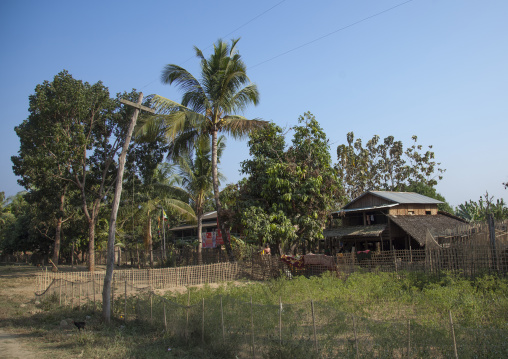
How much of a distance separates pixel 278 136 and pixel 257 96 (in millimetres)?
2510

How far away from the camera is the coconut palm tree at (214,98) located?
20.9 meters

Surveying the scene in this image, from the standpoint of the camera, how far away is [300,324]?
7281 mm

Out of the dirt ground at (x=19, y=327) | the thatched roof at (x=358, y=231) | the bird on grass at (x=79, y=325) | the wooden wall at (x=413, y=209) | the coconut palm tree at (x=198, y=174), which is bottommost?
the dirt ground at (x=19, y=327)

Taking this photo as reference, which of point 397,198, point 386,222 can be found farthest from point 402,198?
point 386,222

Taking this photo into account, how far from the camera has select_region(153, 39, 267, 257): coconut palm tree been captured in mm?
20938

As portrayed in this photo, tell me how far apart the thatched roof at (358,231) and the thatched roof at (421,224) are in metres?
1.21

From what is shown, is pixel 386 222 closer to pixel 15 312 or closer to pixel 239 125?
pixel 239 125

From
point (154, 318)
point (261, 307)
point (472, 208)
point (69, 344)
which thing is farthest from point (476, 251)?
point (472, 208)

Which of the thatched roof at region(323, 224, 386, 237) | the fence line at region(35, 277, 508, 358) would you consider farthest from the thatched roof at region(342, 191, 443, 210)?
the fence line at region(35, 277, 508, 358)

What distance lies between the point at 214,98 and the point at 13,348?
14.9 meters

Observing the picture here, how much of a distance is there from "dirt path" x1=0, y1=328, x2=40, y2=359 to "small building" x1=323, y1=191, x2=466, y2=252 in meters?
19.4

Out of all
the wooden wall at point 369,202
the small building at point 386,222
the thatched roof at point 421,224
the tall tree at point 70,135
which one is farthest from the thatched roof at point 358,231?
the tall tree at point 70,135

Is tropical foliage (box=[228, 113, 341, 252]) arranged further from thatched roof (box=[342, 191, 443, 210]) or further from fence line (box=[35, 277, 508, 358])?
fence line (box=[35, 277, 508, 358])

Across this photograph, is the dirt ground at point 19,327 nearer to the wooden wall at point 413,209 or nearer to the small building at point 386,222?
the small building at point 386,222
